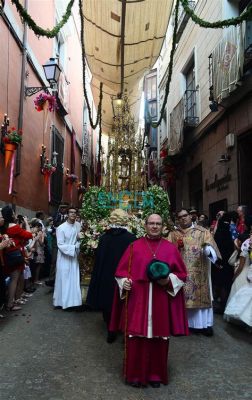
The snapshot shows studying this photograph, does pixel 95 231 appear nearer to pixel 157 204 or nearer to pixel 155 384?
pixel 157 204

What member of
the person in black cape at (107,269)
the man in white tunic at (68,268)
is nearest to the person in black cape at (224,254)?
the person in black cape at (107,269)

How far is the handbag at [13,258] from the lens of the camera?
6.50 meters

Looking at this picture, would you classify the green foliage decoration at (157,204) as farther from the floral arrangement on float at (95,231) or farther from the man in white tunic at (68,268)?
the man in white tunic at (68,268)

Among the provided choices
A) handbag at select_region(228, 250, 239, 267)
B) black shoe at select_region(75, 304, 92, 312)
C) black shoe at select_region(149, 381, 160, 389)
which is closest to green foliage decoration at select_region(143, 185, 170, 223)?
handbag at select_region(228, 250, 239, 267)

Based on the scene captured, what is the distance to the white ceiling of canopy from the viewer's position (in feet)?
28.3

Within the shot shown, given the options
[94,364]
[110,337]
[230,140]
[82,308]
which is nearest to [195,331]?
[110,337]

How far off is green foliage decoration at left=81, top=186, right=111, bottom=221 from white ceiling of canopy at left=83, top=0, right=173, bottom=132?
150 inches

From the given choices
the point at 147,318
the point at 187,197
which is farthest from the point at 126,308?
the point at 187,197

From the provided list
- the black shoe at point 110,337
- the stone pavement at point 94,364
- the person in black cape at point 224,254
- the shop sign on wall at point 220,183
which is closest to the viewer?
the stone pavement at point 94,364

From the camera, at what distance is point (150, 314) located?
377 centimetres

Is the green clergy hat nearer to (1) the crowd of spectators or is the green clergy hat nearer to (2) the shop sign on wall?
(1) the crowd of spectators

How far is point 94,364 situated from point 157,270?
145cm

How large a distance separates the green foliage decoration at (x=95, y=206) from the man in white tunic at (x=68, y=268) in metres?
0.62

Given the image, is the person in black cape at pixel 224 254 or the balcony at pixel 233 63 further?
the balcony at pixel 233 63
